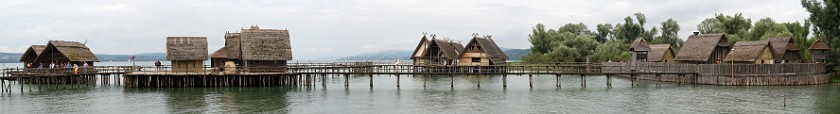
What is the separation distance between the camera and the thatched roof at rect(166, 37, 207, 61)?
4609 centimetres

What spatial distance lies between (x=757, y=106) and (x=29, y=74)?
37.7 m

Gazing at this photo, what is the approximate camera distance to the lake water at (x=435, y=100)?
105ft

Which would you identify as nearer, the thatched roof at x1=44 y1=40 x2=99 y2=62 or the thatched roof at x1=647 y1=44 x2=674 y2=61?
the thatched roof at x1=44 y1=40 x2=99 y2=62

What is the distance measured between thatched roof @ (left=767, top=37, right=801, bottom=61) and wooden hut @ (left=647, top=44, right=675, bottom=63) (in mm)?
9527

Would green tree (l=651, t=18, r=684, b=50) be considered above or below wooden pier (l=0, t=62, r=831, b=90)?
above

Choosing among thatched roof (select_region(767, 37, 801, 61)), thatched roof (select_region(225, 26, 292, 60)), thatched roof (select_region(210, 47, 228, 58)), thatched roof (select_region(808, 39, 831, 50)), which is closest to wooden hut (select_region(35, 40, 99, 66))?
thatched roof (select_region(210, 47, 228, 58))

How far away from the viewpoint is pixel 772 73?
42844 millimetres

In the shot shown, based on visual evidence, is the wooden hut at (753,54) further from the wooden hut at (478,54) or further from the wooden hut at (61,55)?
the wooden hut at (61,55)

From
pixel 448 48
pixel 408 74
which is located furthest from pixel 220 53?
pixel 448 48

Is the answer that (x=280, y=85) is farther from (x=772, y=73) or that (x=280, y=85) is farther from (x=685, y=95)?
(x=772, y=73)

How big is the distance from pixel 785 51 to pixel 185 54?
35726 millimetres

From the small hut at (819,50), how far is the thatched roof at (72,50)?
45.8 metres

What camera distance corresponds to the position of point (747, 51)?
151ft

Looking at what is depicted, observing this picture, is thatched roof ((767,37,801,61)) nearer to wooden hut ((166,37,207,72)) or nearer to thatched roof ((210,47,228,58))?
thatched roof ((210,47,228,58))
